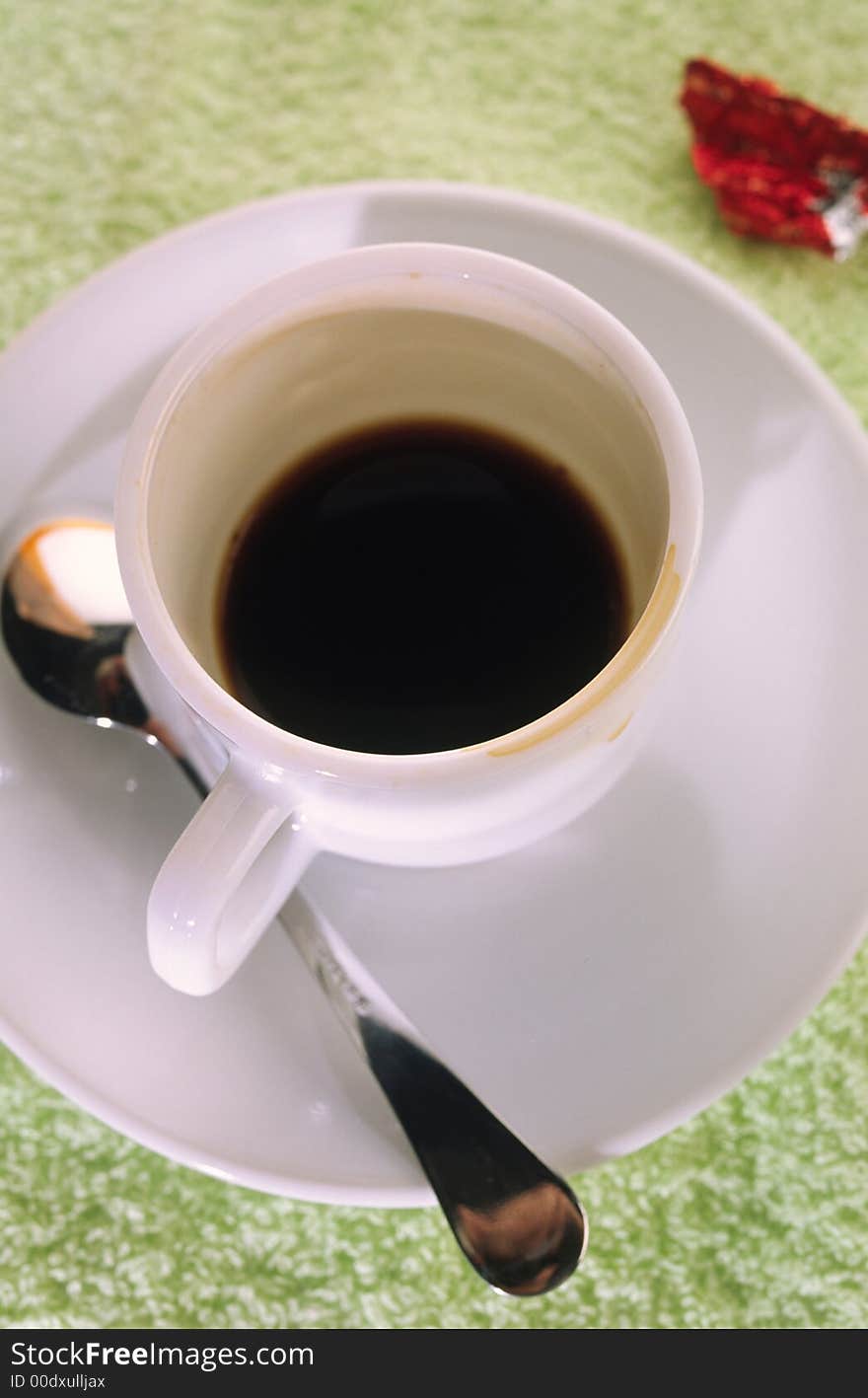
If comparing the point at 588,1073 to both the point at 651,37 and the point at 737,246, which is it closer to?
the point at 737,246

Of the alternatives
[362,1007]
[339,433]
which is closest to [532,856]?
[362,1007]

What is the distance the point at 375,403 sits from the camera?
2.18ft

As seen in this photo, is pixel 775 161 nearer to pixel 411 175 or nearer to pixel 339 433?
pixel 411 175

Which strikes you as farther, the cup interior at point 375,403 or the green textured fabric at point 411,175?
the green textured fabric at point 411,175

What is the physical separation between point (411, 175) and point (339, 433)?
0.30 metres

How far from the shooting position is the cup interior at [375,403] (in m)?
0.54

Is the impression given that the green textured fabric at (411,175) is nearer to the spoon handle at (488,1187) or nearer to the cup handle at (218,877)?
the spoon handle at (488,1187)

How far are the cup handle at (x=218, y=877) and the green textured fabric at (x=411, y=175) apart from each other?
0.80ft

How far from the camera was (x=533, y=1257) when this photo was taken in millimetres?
536

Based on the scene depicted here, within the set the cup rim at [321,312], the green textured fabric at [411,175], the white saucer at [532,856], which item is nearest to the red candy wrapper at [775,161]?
the green textured fabric at [411,175]

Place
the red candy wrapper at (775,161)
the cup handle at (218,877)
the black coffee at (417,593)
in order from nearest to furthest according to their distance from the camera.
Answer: the cup handle at (218,877)
the black coffee at (417,593)
the red candy wrapper at (775,161)

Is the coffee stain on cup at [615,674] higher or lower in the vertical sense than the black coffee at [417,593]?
higher

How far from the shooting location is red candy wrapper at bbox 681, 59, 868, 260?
2.69ft
